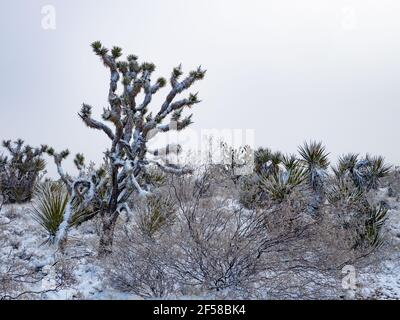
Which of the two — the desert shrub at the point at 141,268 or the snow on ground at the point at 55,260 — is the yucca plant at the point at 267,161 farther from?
the desert shrub at the point at 141,268

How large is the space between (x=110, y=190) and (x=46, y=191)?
2.07 metres

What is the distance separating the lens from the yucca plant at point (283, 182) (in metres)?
10.9

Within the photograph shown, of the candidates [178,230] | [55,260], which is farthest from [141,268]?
[55,260]

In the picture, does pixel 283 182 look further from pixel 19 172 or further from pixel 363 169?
pixel 19 172

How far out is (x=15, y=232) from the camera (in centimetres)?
1107

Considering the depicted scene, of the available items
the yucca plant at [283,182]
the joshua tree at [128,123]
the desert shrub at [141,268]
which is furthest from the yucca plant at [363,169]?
the desert shrub at [141,268]

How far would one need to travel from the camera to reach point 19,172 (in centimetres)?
1653

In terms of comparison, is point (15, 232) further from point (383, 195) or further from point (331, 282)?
point (383, 195)

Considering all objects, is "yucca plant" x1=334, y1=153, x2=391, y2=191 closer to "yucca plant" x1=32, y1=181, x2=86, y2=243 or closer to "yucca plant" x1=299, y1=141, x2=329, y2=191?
"yucca plant" x1=299, y1=141, x2=329, y2=191

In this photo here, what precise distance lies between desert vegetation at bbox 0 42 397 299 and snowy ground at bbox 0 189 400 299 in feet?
0.17

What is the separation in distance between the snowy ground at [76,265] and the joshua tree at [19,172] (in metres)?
3.17

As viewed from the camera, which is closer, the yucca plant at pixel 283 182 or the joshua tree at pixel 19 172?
the yucca plant at pixel 283 182

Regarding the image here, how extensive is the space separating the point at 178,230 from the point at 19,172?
37.0ft

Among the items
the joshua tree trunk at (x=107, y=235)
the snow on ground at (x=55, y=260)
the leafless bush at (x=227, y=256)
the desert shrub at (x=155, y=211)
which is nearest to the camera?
the leafless bush at (x=227, y=256)
